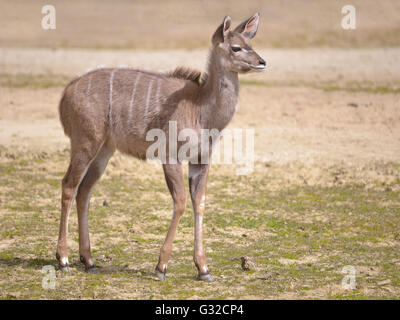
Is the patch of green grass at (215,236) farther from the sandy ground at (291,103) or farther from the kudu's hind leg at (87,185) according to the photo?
the sandy ground at (291,103)

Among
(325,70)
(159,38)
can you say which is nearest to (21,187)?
(325,70)

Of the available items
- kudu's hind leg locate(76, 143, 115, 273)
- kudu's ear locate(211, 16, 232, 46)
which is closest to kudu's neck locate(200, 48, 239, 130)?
kudu's ear locate(211, 16, 232, 46)

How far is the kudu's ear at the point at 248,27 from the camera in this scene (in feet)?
25.3

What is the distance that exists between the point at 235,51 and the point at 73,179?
2.13 metres

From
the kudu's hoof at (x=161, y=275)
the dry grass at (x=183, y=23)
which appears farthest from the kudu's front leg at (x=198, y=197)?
the dry grass at (x=183, y=23)

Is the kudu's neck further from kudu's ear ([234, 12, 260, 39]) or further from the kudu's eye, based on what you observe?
kudu's ear ([234, 12, 260, 39])

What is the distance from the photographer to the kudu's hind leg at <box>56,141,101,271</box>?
7672mm

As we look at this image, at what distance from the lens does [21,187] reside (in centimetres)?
1122

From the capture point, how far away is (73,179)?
305 inches

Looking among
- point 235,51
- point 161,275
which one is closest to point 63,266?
point 161,275

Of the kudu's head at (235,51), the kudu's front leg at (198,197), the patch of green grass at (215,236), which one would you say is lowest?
the patch of green grass at (215,236)

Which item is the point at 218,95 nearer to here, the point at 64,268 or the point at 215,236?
the point at 215,236
